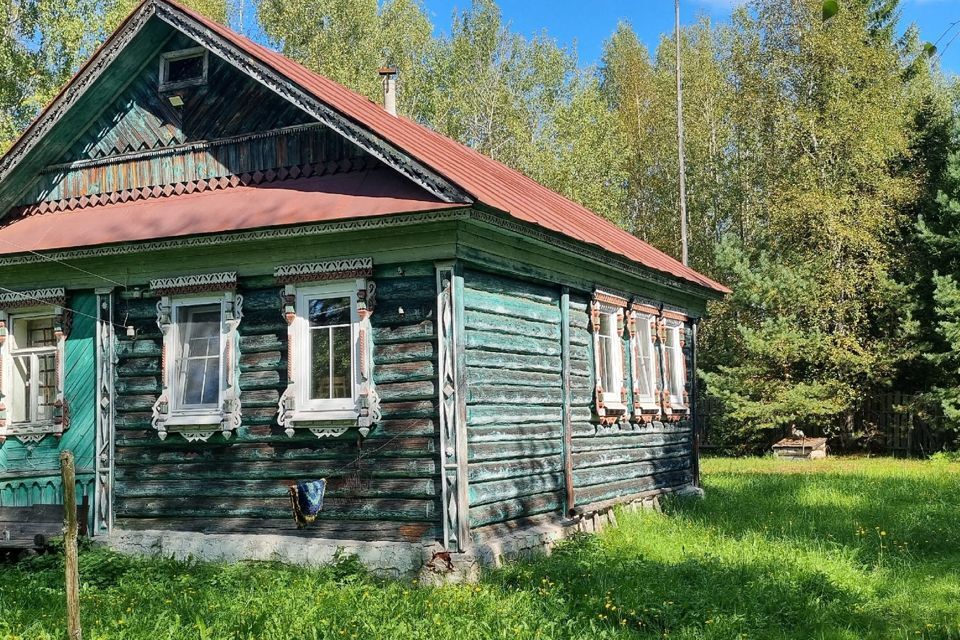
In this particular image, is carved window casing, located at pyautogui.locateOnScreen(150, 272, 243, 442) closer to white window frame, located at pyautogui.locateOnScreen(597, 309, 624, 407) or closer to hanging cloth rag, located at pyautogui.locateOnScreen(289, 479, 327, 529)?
hanging cloth rag, located at pyautogui.locateOnScreen(289, 479, 327, 529)

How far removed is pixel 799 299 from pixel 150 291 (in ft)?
66.4

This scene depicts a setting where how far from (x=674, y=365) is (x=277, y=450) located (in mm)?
7996

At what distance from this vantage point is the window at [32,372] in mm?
11977

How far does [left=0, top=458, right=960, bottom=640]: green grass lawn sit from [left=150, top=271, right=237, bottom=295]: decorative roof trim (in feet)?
9.80

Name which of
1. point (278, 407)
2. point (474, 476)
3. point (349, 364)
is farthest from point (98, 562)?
point (474, 476)

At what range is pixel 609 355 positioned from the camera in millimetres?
13766

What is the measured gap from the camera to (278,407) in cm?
1048

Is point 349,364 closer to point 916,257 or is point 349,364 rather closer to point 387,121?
point 387,121

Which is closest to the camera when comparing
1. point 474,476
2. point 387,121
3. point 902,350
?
point 474,476

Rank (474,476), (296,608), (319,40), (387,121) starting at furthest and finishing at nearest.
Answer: (319,40)
(387,121)
(474,476)
(296,608)

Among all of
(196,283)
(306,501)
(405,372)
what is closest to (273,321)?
(196,283)

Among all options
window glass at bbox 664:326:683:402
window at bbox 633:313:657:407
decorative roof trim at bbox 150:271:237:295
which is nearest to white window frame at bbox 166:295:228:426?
decorative roof trim at bbox 150:271:237:295

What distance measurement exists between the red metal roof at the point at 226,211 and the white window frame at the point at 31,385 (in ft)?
2.88

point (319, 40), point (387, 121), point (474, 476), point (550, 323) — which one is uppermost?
point (319, 40)
